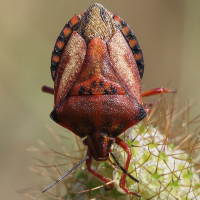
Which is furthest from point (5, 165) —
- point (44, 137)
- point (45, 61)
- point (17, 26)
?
point (17, 26)

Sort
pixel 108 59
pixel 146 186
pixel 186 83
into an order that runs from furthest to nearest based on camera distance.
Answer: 1. pixel 186 83
2. pixel 108 59
3. pixel 146 186

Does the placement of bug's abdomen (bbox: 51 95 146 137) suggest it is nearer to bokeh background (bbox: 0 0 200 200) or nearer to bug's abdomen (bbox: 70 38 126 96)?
bug's abdomen (bbox: 70 38 126 96)

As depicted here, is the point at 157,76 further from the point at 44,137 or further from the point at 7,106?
the point at 7,106

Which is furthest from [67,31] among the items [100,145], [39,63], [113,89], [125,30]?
[39,63]

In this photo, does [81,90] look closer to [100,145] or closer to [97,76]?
[97,76]

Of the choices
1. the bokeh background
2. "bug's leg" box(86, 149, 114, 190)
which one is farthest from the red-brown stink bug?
the bokeh background

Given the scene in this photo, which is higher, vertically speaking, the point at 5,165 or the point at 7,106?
the point at 7,106

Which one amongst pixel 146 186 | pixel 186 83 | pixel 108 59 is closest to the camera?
pixel 146 186
